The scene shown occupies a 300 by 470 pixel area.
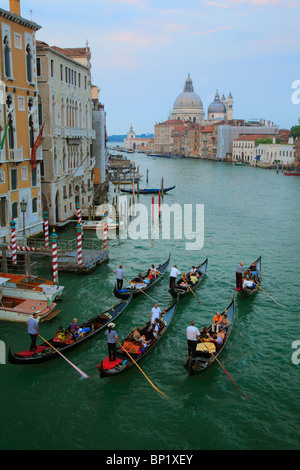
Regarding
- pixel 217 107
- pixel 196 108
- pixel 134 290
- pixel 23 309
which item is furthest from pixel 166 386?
pixel 196 108

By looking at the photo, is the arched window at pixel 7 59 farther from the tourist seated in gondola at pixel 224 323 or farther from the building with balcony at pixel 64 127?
the tourist seated in gondola at pixel 224 323

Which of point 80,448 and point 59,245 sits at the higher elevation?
point 59,245

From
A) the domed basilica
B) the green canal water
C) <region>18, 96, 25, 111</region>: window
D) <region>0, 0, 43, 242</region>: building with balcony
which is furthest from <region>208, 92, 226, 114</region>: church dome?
the green canal water

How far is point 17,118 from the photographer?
61.8 feet

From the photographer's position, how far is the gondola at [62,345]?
408 inches

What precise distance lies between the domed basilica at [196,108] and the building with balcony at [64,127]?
469 feet

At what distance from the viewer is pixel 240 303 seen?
1516cm

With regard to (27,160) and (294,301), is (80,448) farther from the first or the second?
(27,160)

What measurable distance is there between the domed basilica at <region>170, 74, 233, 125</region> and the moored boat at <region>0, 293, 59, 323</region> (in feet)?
526

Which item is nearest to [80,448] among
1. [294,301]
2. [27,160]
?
[294,301]

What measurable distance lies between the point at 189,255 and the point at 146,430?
44.2 feet


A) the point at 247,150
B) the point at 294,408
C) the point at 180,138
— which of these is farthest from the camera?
the point at 180,138
